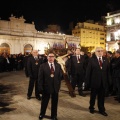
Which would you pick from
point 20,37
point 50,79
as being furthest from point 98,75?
point 20,37

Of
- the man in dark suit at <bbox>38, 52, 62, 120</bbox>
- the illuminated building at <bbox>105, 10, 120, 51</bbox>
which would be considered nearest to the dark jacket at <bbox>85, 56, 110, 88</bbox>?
the man in dark suit at <bbox>38, 52, 62, 120</bbox>

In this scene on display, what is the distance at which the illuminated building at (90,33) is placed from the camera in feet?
230

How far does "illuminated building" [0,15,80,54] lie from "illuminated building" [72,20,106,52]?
2356 cm

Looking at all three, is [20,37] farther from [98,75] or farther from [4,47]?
[98,75]

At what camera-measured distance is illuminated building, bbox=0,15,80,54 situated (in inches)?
1609

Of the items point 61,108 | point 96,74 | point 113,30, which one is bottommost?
point 61,108

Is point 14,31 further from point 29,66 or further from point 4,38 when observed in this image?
point 29,66

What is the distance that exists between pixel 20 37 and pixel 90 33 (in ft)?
117

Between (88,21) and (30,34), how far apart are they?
37.3 metres

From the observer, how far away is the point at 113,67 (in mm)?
8406

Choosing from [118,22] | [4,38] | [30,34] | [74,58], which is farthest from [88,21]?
[74,58]

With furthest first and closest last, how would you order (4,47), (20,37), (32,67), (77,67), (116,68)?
(20,37)
(4,47)
(77,67)
(32,67)
(116,68)

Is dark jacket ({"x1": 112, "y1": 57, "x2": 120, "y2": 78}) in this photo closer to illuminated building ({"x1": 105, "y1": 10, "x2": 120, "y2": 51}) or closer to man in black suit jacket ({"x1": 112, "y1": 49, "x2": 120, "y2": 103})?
man in black suit jacket ({"x1": 112, "y1": 49, "x2": 120, "y2": 103})

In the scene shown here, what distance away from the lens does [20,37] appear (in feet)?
141
